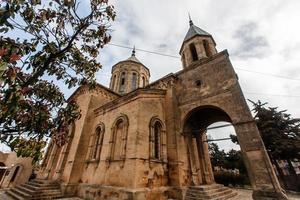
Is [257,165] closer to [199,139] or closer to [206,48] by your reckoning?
[199,139]

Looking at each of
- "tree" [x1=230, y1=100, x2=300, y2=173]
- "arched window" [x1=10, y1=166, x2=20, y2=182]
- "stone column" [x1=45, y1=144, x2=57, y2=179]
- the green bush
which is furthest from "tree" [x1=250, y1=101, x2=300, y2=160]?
"arched window" [x1=10, y1=166, x2=20, y2=182]

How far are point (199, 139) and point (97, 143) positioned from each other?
775 cm

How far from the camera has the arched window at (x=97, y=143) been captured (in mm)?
10938

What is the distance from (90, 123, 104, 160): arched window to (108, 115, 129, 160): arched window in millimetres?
1444

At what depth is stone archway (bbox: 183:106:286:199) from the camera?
21.9 feet

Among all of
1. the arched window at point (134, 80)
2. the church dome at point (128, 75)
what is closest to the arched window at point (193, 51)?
the church dome at point (128, 75)

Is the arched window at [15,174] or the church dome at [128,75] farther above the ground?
the church dome at [128,75]

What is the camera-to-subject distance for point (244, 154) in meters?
7.56

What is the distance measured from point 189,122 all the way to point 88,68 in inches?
321

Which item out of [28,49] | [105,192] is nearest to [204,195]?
[105,192]

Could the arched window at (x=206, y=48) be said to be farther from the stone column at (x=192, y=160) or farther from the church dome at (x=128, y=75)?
the church dome at (x=128, y=75)

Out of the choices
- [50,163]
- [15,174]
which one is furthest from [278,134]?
[15,174]

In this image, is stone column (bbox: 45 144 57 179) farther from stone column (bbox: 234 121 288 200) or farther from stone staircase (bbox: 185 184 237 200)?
stone column (bbox: 234 121 288 200)

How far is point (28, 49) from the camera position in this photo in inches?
122
